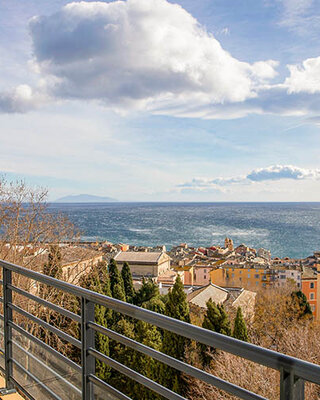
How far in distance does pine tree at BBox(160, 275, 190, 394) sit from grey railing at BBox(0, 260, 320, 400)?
9.70 metres

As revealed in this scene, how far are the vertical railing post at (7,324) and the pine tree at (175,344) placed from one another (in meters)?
9.49

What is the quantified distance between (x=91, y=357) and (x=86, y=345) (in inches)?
2.8

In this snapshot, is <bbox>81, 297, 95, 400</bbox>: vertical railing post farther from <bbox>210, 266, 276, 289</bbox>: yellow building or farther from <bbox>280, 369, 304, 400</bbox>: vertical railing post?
<bbox>210, 266, 276, 289</bbox>: yellow building

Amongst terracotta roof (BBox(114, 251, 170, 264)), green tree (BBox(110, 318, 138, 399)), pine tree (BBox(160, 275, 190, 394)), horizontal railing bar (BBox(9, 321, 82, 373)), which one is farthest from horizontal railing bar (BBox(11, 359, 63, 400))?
terracotta roof (BBox(114, 251, 170, 264))

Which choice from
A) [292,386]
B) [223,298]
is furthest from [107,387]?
[223,298]

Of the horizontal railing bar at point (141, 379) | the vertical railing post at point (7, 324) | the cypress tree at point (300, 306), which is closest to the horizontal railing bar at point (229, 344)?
the horizontal railing bar at point (141, 379)

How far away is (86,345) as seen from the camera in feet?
6.25

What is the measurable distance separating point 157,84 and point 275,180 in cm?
7266

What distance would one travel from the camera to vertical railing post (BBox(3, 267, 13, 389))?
2742mm

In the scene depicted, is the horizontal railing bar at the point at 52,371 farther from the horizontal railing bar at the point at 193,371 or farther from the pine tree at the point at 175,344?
the pine tree at the point at 175,344

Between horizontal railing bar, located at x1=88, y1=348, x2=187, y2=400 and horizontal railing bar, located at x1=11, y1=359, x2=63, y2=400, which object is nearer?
horizontal railing bar, located at x1=88, y1=348, x2=187, y2=400

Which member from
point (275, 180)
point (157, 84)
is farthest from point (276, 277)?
point (275, 180)

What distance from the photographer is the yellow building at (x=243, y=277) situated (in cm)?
3838

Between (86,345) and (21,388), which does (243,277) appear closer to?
(21,388)
